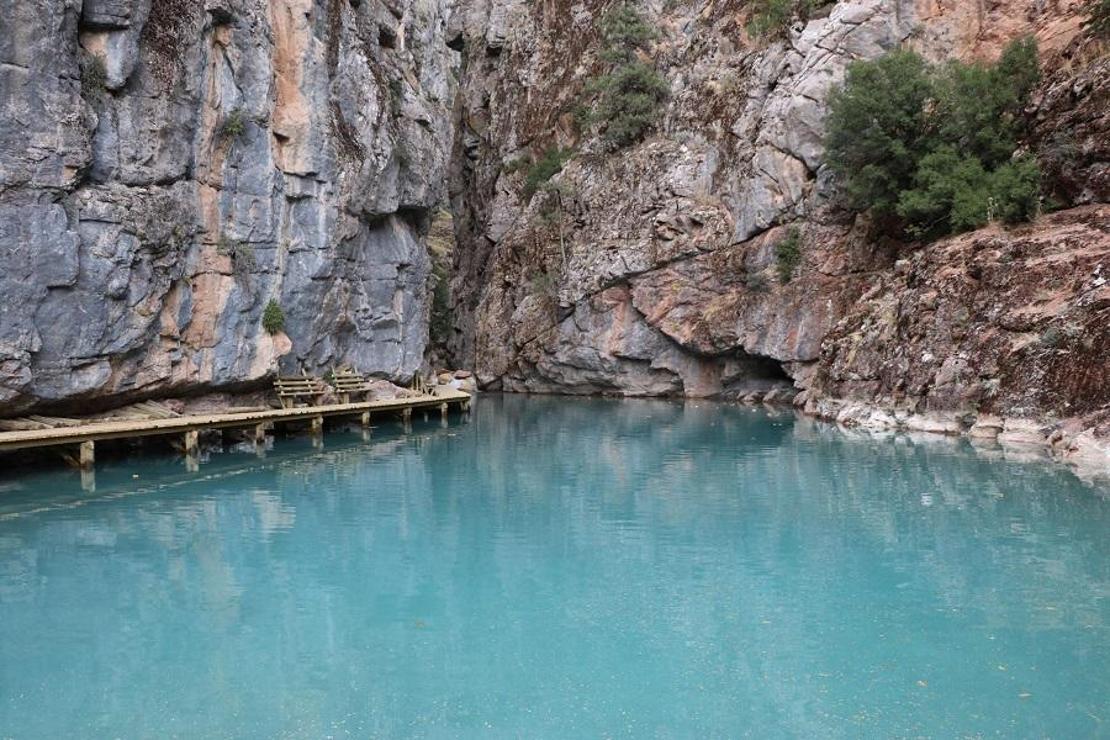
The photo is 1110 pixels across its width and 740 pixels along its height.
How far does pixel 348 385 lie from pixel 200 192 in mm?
8183

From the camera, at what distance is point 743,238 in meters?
36.4

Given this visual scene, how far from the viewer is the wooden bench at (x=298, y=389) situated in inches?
950

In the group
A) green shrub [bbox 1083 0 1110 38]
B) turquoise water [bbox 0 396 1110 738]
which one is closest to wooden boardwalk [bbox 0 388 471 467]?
turquoise water [bbox 0 396 1110 738]

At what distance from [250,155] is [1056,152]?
21.9 m

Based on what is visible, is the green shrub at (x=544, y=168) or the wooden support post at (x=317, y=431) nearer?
the wooden support post at (x=317, y=431)

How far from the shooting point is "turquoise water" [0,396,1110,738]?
5.98 meters

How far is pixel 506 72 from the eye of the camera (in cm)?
5097

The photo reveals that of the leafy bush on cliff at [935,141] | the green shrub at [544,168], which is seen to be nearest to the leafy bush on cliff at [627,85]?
the green shrub at [544,168]

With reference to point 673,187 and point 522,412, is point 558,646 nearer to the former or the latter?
point 522,412

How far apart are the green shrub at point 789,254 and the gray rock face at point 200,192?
47.3 feet

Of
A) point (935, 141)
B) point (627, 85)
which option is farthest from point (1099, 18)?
point (627, 85)

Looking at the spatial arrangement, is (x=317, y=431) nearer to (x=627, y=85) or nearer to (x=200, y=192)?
(x=200, y=192)

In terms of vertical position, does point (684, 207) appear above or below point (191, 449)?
above

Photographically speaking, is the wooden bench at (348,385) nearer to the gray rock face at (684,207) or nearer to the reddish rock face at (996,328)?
the gray rock face at (684,207)
